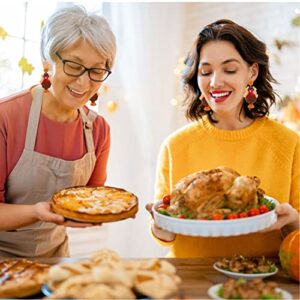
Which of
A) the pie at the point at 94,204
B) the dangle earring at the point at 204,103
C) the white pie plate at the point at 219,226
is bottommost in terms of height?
the pie at the point at 94,204

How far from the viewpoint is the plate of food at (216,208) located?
133cm

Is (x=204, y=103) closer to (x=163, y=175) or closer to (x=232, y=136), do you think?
(x=232, y=136)

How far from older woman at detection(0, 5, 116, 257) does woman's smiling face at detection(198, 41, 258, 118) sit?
1.29ft

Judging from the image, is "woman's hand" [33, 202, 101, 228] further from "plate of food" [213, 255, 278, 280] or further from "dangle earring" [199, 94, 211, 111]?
"dangle earring" [199, 94, 211, 111]

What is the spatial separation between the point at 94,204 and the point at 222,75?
75 centimetres

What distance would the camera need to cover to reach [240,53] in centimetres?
188

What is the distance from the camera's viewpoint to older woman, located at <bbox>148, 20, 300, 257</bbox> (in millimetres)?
1852

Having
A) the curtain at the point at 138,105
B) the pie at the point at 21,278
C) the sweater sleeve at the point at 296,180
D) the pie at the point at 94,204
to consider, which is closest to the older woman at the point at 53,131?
→ the pie at the point at 94,204

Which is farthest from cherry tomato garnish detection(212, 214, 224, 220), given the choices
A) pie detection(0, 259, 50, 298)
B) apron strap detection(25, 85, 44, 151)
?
apron strap detection(25, 85, 44, 151)

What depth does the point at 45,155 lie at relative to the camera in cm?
187

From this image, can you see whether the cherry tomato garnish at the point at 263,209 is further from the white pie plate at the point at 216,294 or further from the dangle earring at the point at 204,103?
the dangle earring at the point at 204,103

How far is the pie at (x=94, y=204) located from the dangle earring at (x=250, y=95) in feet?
2.27

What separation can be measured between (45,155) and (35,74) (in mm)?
1424

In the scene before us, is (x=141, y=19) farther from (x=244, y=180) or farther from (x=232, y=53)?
(x=244, y=180)
